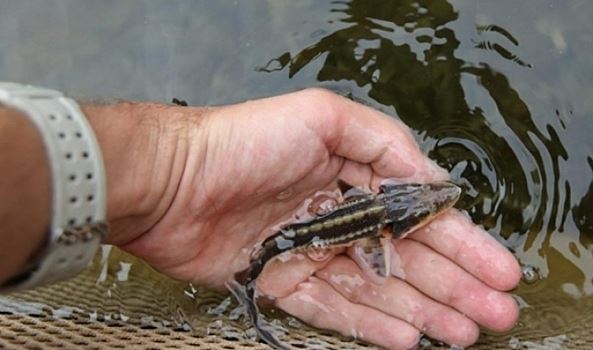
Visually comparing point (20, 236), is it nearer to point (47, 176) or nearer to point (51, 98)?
point (47, 176)

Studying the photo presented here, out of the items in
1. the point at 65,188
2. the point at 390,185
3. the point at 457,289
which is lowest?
the point at 457,289

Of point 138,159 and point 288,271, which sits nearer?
point 138,159

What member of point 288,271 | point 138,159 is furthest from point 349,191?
point 138,159

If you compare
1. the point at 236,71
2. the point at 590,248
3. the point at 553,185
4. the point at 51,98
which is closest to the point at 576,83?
the point at 553,185

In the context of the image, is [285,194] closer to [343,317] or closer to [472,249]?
[343,317]

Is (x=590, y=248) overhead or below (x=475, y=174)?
below

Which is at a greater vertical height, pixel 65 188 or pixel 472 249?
pixel 65 188
